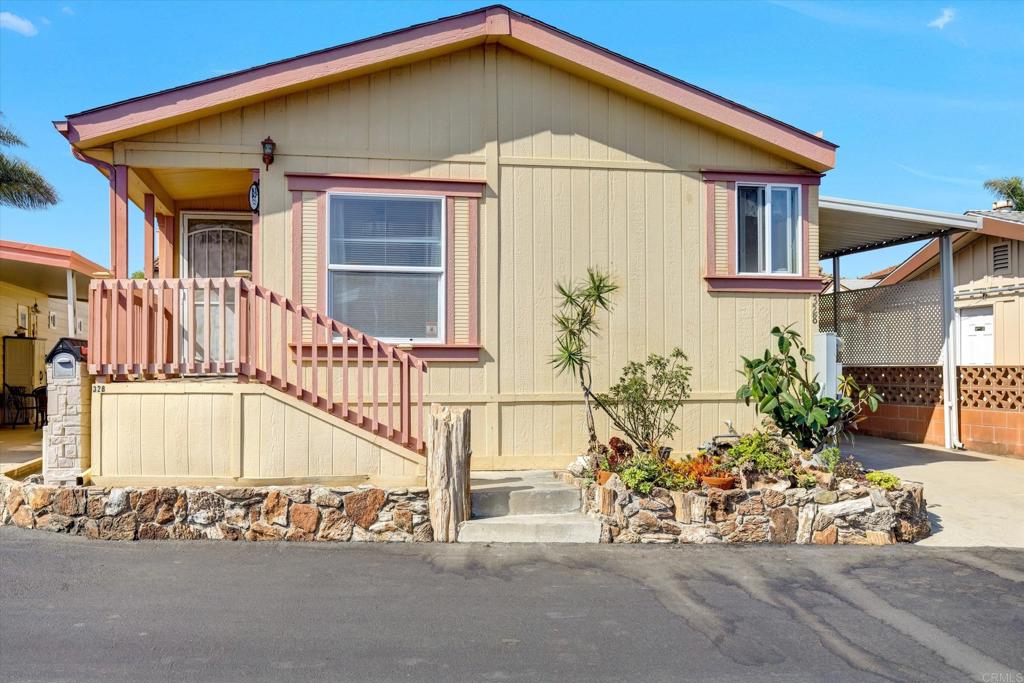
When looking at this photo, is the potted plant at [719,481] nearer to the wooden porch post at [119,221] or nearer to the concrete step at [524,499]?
the concrete step at [524,499]

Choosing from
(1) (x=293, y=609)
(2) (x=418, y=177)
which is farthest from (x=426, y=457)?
(2) (x=418, y=177)

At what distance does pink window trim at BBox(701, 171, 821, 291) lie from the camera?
828 centimetres

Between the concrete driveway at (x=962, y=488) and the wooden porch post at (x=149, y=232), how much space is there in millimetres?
7765

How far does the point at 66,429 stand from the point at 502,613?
4.25 meters

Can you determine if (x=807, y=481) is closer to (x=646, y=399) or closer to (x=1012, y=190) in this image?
(x=646, y=399)

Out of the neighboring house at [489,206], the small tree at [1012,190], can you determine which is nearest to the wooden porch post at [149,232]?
the neighboring house at [489,206]

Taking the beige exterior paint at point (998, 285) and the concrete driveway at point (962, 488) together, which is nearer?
the concrete driveway at point (962, 488)

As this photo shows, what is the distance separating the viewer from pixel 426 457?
6520 millimetres

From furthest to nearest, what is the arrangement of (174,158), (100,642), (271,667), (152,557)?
(174,158), (152,557), (100,642), (271,667)

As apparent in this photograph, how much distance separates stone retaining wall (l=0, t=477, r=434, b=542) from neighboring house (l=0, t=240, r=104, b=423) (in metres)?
5.13

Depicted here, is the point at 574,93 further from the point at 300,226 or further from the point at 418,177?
the point at 300,226

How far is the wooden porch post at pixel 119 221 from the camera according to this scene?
7.28m

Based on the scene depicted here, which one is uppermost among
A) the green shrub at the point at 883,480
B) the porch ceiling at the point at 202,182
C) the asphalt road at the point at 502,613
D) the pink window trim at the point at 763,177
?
the pink window trim at the point at 763,177

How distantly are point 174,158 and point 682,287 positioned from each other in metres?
5.20
